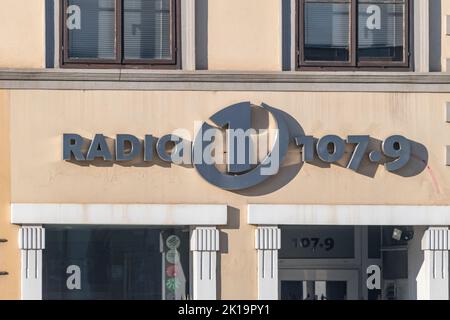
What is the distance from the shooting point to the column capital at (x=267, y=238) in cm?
2473

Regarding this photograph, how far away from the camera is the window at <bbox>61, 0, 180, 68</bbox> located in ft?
81.7

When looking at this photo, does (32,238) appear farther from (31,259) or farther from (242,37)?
(242,37)

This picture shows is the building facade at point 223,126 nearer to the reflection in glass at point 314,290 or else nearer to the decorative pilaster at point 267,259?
the decorative pilaster at point 267,259

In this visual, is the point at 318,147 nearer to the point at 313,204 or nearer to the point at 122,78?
the point at 313,204

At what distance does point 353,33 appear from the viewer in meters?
25.1

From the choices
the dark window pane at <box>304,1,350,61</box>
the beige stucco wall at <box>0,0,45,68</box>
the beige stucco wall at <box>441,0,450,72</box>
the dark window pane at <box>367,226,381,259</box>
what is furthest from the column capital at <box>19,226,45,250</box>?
the beige stucco wall at <box>441,0,450,72</box>

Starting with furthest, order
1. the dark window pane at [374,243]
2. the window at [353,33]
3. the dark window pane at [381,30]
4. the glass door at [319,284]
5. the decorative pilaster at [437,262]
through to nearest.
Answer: the dark window pane at [374,243] → the glass door at [319,284] → the dark window pane at [381,30] → the window at [353,33] → the decorative pilaster at [437,262]

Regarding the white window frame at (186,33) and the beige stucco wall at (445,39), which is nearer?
the white window frame at (186,33)

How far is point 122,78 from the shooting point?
24734mm

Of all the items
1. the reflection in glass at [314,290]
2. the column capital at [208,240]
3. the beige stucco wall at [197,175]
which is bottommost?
the reflection in glass at [314,290]

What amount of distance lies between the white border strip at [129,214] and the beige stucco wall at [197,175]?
0.33ft

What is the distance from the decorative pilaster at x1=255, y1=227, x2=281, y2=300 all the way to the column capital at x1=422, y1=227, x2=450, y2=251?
2.04 m

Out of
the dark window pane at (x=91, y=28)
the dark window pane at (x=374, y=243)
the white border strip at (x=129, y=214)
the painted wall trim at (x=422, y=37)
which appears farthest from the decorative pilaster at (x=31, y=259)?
the painted wall trim at (x=422, y=37)

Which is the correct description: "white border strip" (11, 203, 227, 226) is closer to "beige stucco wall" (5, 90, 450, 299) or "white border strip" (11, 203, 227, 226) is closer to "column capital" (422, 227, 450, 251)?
"beige stucco wall" (5, 90, 450, 299)
